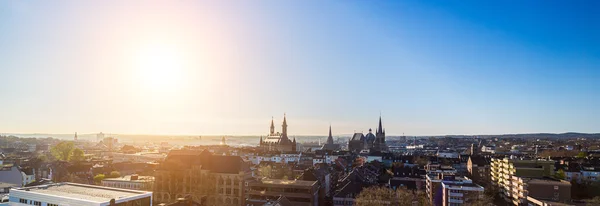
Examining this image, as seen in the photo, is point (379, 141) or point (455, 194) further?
point (379, 141)

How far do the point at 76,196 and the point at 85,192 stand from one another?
2.96 m

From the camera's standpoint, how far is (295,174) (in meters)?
86.8

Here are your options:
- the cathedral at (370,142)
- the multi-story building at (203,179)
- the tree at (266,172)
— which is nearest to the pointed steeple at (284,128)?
the cathedral at (370,142)

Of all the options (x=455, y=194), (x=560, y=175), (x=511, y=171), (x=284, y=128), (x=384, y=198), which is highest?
A: (x=284, y=128)

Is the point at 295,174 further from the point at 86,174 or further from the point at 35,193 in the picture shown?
the point at 35,193

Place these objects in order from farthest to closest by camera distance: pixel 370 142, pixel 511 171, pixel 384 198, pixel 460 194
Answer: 1. pixel 370 142
2. pixel 511 171
3. pixel 384 198
4. pixel 460 194

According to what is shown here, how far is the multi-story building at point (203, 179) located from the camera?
61.2 m

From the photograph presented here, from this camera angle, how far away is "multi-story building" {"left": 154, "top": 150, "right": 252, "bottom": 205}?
201 feet

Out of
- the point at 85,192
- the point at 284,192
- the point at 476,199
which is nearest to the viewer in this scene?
the point at 85,192

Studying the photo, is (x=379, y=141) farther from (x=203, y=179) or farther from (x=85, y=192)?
(x=85, y=192)

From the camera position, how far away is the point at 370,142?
18588 centimetres

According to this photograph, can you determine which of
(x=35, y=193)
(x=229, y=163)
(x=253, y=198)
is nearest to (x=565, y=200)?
(x=253, y=198)

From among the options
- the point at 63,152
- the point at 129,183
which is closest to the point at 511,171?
the point at 129,183

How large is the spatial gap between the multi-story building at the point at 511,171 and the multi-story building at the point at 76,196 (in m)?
58.7
